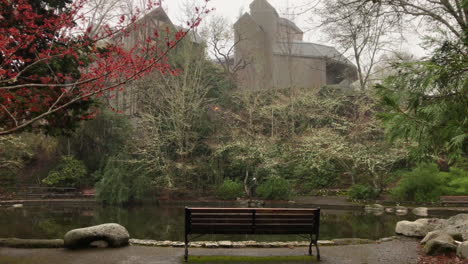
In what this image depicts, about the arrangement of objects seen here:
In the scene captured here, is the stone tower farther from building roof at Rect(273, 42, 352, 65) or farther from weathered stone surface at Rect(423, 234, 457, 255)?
weathered stone surface at Rect(423, 234, 457, 255)

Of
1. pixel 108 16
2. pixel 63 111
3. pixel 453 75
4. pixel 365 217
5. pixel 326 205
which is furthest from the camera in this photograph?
pixel 108 16

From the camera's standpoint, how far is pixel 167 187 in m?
19.8

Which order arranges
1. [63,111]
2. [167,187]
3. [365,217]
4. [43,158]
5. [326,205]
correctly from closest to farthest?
[63,111], [365,217], [326,205], [167,187], [43,158]

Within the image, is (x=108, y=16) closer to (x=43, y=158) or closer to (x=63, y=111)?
(x=43, y=158)

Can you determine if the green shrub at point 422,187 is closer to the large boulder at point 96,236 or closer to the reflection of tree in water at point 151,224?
the reflection of tree in water at point 151,224

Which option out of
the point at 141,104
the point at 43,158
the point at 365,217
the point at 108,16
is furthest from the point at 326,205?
the point at 43,158

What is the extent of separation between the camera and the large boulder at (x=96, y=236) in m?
6.57

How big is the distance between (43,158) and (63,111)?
23.1m

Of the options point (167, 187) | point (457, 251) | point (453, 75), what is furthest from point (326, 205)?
point (453, 75)

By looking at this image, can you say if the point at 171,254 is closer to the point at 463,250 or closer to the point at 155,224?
the point at 463,250

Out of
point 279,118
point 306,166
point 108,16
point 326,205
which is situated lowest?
point 326,205

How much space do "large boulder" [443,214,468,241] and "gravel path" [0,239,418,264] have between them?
983 millimetres

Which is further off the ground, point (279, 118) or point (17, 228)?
point (279, 118)

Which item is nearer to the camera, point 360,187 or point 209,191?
point 360,187
